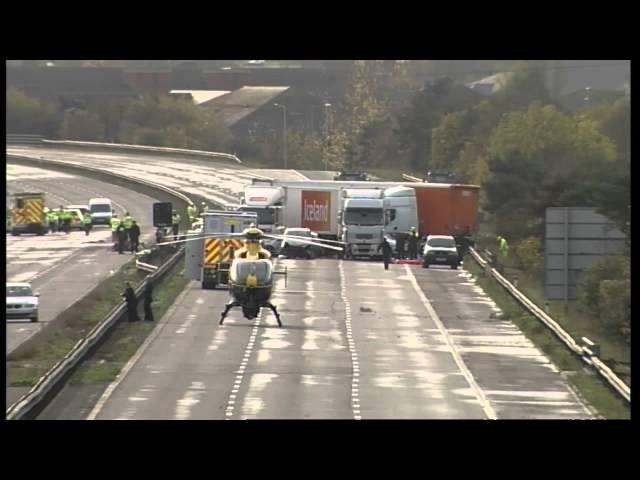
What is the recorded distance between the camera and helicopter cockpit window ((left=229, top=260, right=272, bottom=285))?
49000 mm

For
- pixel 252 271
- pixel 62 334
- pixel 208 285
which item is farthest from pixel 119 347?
pixel 208 285

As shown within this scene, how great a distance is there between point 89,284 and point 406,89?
108046mm

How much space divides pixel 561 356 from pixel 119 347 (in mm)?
12360

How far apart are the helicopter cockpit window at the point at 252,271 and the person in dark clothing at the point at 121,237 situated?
1485 inches

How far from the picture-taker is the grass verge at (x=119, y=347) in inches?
1817

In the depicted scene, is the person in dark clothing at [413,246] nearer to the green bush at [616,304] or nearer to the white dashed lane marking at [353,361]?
the white dashed lane marking at [353,361]

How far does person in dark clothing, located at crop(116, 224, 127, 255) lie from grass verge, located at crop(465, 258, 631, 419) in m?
18.8

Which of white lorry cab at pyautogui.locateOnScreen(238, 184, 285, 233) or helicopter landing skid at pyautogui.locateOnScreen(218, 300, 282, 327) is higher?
white lorry cab at pyautogui.locateOnScreen(238, 184, 285, 233)

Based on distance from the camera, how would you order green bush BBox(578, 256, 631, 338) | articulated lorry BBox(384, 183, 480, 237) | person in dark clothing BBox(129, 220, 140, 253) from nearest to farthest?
1. green bush BBox(578, 256, 631, 338)
2. person in dark clothing BBox(129, 220, 140, 253)
3. articulated lorry BBox(384, 183, 480, 237)

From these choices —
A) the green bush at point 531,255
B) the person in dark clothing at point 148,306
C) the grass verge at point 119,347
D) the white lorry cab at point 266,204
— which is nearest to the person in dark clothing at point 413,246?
the green bush at point 531,255

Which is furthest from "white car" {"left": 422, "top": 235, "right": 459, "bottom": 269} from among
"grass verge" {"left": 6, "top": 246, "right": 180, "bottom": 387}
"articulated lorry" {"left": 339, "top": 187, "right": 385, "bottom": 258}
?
"grass verge" {"left": 6, "top": 246, "right": 180, "bottom": 387}

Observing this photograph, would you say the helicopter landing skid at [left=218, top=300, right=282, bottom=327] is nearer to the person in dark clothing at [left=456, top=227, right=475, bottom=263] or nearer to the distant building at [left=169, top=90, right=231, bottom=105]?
the person in dark clothing at [left=456, top=227, right=475, bottom=263]
